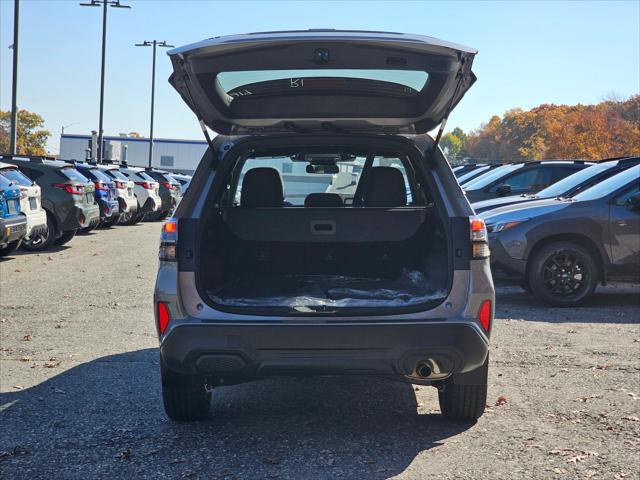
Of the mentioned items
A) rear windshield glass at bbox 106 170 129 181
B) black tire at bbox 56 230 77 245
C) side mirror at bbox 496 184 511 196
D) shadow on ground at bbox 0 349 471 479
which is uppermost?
side mirror at bbox 496 184 511 196

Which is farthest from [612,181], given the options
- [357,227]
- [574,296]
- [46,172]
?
[46,172]

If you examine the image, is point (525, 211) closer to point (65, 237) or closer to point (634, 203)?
point (634, 203)

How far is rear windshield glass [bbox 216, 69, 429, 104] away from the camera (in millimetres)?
5008

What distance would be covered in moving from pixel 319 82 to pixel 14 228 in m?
9.67

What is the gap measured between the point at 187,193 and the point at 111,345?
3.13 meters

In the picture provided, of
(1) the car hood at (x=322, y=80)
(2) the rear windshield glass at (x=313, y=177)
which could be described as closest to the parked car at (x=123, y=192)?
(2) the rear windshield glass at (x=313, y=177)

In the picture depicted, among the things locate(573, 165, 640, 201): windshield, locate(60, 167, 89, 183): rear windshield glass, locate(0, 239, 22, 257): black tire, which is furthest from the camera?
locate(60, 167, 89, 183): rear windshield glass

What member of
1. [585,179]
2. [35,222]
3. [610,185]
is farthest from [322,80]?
[35,222]

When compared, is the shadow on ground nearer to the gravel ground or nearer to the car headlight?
the gravel ground

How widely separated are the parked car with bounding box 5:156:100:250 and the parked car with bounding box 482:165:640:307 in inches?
364

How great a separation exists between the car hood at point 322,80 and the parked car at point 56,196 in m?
12.0

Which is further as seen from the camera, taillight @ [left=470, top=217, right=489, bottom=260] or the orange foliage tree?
the orange foliage tree

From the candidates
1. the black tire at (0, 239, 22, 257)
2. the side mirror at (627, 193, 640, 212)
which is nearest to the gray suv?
the side mirror at (627, 193, 640, 212)

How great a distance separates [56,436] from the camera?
5074 mm
